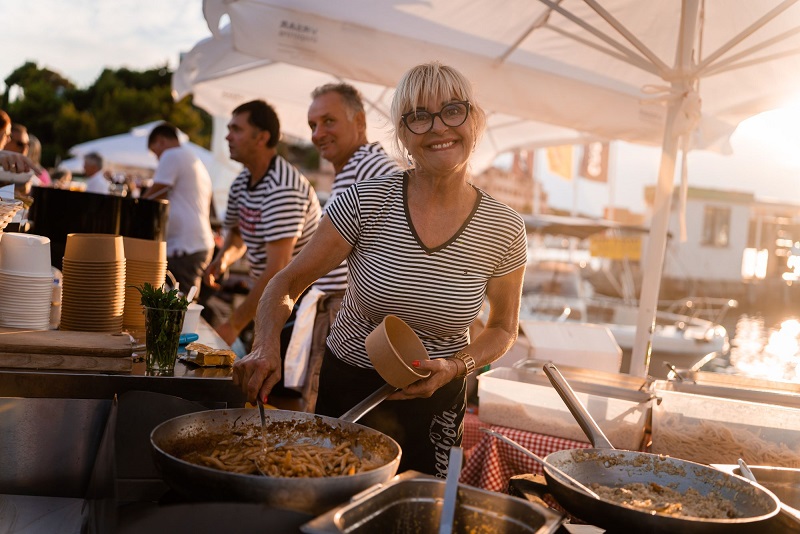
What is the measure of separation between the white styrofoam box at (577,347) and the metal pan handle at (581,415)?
2381 millimetres

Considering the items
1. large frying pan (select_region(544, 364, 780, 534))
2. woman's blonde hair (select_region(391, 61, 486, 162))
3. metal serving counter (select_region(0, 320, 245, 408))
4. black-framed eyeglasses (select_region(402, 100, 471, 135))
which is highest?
woman's blonde hair (select_region(391, 61, 486, 162))

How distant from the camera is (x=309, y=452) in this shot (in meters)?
1.49

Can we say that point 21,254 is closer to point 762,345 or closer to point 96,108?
point 762,345

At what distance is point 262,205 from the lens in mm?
3867

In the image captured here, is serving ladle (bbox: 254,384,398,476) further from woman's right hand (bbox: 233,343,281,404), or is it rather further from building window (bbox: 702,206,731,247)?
building window (bbox: 702,206,731,247)

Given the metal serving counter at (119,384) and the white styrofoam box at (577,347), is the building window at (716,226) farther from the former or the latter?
the metal serving counter at (119,384)

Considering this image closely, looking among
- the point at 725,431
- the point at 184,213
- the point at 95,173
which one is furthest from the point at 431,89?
the point at 95,173

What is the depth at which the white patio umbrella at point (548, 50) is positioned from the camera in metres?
4.24

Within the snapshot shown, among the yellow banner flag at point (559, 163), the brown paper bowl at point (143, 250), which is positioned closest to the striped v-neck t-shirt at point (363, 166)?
the brown paper bowl at point (143, 250)

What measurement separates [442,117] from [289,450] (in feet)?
3.14

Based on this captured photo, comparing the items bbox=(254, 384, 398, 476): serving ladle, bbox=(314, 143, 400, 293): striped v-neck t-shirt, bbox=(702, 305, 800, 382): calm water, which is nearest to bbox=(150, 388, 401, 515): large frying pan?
bbox=(254, 384, 398, 476): serving ladle

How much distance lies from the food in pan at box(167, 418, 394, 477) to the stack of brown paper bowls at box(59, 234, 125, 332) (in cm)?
87

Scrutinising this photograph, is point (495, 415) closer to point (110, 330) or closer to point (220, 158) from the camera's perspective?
point (110, 330)

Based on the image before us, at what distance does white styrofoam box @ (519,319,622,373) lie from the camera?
4.27 meters
